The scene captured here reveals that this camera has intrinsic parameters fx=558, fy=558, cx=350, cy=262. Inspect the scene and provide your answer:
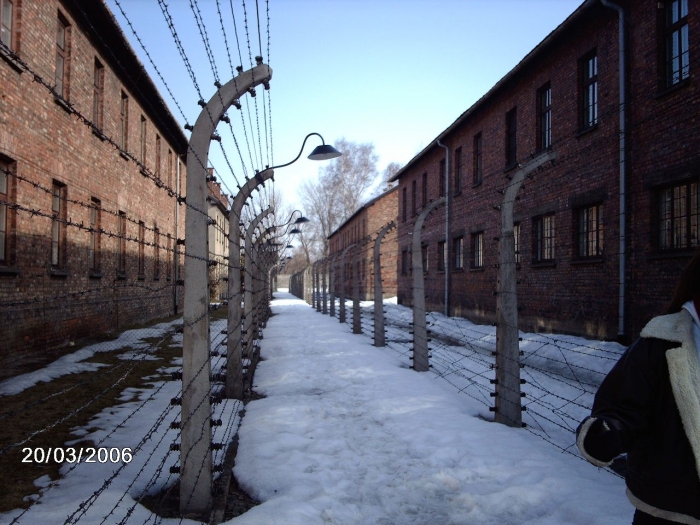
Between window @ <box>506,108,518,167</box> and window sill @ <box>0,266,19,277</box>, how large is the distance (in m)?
13.5

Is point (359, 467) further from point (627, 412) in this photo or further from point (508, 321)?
point (627, 412)

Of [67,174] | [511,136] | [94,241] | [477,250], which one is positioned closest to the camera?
[67,174]

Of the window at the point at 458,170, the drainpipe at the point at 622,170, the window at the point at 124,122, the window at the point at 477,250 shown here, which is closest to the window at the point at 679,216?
the drainpipe at the point at 622,170

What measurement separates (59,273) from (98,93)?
5.45 m

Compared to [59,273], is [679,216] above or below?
above

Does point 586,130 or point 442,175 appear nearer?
point 586,130

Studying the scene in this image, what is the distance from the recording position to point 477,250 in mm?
19797

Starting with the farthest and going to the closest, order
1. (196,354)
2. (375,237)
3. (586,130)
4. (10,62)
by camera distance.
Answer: (375,237) → (586,130) → (10,62) → (196,354)

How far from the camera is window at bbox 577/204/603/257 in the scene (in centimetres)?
1241

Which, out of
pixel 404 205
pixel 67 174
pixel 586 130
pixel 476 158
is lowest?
pixel 67 174

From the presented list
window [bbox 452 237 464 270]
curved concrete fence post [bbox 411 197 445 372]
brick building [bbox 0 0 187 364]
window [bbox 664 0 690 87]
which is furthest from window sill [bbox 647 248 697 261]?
window [bbox 452 237 464 270]

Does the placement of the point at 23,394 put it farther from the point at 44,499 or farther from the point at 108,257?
the point at 108,257

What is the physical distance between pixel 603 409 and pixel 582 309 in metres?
11.6

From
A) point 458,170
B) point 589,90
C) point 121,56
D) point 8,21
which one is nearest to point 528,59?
point 589,90
